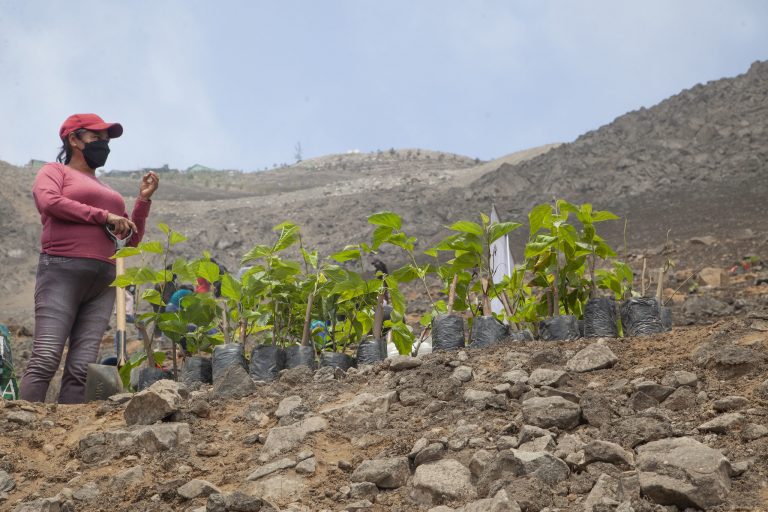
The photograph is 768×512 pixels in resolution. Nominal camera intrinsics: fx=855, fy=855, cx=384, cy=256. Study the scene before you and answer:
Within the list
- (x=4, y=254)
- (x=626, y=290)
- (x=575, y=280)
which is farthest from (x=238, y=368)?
(x=4, y=254)

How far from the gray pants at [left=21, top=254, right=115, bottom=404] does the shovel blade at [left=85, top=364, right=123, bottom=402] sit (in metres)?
0.16

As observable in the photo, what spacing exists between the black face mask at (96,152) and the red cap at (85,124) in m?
0.06

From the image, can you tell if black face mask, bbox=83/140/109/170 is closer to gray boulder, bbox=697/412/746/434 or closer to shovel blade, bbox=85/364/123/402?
shovel blade, bbox=85/364/123/402

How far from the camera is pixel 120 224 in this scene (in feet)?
11.2

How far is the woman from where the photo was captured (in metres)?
Result: 3.38

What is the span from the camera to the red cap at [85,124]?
3633mm

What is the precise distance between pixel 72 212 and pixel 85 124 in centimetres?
47

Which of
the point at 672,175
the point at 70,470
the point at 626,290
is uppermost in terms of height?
the point at 672,175

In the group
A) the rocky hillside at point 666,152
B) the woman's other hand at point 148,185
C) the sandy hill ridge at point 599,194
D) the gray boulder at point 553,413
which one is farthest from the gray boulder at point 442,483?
the rocky hillside at point 666,152

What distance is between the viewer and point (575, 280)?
347 centimetres

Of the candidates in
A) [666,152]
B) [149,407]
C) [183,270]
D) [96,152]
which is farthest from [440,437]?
[666,152]

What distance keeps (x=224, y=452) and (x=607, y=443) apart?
1.11m

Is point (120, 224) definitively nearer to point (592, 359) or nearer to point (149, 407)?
point (149, 407)

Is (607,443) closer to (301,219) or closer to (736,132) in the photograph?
(736,132)
